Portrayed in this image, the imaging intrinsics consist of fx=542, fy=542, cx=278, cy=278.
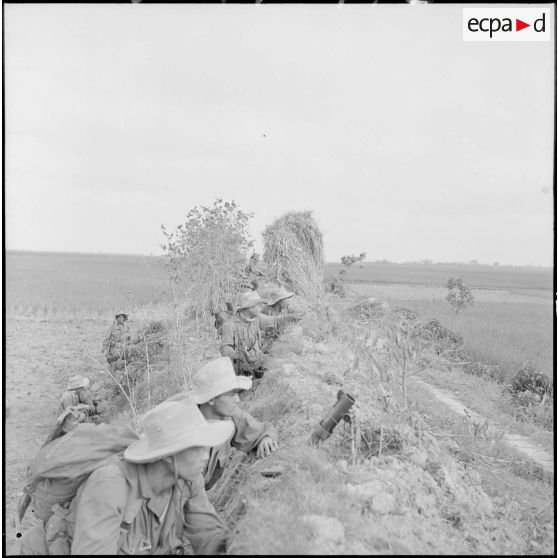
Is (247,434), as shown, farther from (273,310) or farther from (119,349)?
(119,349)

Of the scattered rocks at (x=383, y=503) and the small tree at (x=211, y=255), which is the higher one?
the small tree at (x=211, y=255)

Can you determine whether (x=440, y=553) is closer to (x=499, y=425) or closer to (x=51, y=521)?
(x=51, y=521)

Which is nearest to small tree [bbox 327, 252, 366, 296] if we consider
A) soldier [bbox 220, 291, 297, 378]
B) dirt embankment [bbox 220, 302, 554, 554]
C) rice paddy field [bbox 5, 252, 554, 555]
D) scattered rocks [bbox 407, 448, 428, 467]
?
rice paddy field [bbox 5, 252, 554, 555]

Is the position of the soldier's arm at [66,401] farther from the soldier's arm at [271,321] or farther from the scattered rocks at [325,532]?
the scattered rocks at [325,532]

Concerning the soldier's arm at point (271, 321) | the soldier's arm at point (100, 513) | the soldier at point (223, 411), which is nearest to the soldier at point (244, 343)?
the soldier's arm at point (271, 321)

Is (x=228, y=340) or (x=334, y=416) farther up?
(x=228, y=340)

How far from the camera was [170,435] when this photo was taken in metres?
2.42

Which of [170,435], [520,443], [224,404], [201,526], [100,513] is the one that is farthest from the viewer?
[520,443]

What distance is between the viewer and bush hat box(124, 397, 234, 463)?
238cm

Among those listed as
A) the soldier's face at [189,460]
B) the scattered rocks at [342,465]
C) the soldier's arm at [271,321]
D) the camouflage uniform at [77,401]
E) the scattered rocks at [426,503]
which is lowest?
the camouflage uniform at [77,401]

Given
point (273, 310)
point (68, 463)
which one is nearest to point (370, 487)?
point (68, 463)

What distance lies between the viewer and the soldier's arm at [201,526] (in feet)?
8.75

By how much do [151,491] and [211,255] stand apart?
7677 mm

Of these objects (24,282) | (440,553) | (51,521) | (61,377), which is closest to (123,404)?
(61,377)
